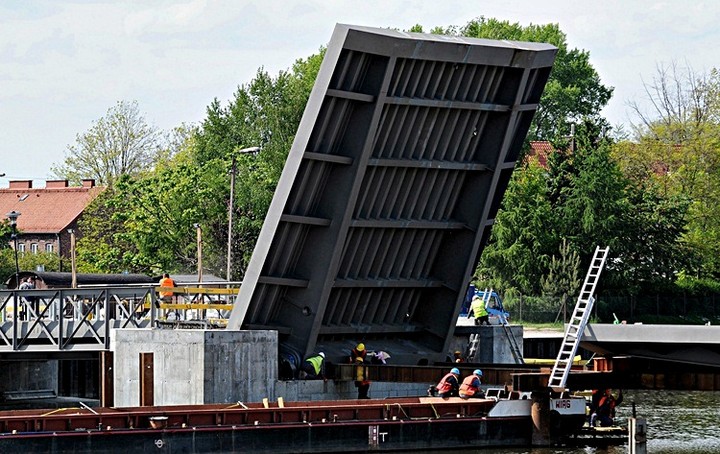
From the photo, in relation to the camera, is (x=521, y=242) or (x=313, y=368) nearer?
(x=313, y=368)

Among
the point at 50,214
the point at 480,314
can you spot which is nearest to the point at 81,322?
the point at 480,314

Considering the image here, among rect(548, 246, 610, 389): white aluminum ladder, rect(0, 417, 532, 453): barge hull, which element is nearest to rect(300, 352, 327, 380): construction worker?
rect(0, 417, 532, 453): barge hull

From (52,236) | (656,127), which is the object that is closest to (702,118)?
(656,127)

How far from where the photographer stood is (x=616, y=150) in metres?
83.7

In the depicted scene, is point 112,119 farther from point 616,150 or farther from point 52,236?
point 616,150

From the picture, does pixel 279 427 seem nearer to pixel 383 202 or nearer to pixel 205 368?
pixel 205 368

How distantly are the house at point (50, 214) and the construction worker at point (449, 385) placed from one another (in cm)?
6525

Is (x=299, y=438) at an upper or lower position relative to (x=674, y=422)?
upper

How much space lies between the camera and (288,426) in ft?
105

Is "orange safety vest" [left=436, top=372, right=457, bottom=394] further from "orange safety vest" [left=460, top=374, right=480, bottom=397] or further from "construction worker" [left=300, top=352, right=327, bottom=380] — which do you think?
"construction worker" [left=300, top=352, right=327, bottom=380]

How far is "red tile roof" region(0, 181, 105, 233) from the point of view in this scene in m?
101

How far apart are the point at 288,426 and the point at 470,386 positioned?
4393 mm

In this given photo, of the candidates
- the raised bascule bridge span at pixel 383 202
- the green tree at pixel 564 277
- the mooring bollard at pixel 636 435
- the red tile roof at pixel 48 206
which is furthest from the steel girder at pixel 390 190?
the red tile roof at pixel 48 206

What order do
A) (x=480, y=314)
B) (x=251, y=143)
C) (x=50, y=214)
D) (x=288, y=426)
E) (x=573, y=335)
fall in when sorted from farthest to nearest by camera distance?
(x=50, y=214) < (x=251, y=143) < (x=480, y=314) < (x=573, y=335) < (x=288, y=426)
